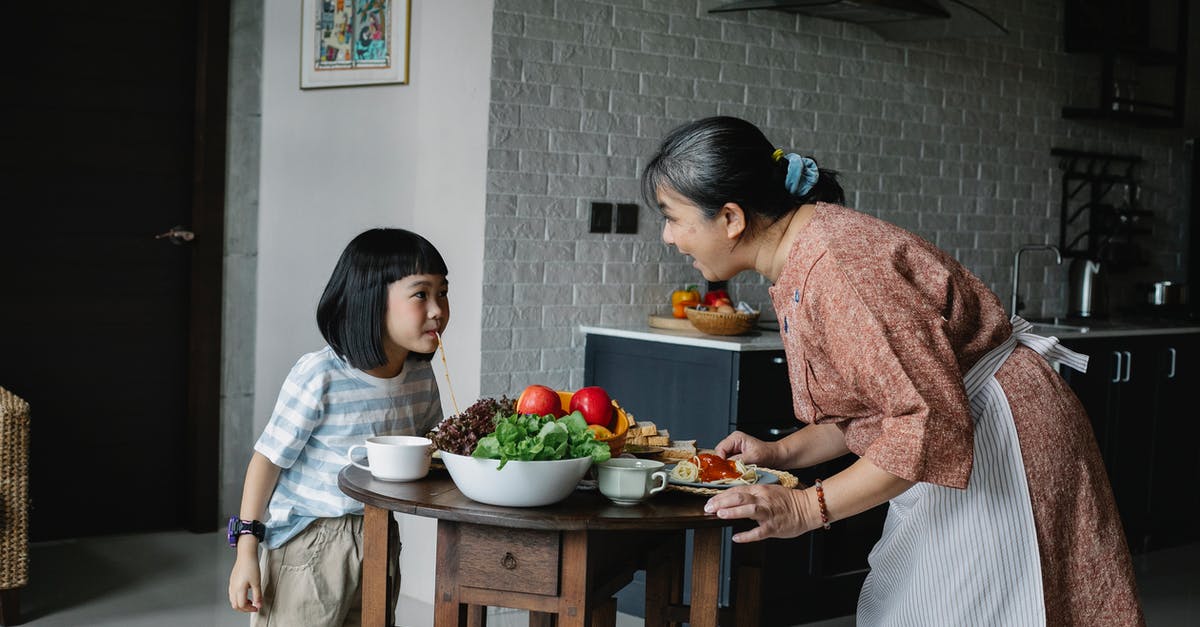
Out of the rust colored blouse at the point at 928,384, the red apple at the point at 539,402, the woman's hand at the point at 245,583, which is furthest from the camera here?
the woman's hand at the point at 245,583

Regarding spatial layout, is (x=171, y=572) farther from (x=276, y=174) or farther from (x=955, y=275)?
(x=955, y=275)

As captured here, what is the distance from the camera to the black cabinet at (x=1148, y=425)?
4812 mm

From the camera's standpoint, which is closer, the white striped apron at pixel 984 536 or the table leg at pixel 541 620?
the white striped apron at pixel 984 536

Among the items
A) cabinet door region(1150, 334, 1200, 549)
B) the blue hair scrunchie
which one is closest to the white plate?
the blue hair scrunchie

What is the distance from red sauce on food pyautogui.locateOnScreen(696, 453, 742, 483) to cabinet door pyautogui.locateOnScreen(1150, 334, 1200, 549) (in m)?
3.70

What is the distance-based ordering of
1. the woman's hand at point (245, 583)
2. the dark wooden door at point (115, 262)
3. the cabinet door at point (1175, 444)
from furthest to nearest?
the cabinet door at point (1175, 444) < the dark wooden door at point (115, 262) < the woman's hand at point (245, 583)

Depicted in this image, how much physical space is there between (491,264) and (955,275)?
2.18 m

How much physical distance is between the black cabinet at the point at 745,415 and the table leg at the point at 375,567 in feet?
6.00

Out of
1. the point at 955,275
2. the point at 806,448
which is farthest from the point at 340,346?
the point at 955,275

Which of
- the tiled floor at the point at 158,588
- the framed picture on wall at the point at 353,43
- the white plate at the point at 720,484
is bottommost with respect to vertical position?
the tiled floor at the point at 158,588

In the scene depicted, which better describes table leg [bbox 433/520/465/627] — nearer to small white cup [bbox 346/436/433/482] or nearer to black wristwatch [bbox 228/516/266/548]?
small white cup [bbox 346/436/433/482]

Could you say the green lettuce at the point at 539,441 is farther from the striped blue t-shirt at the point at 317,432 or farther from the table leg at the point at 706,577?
the striped blue t-shirt at the point at 317,432

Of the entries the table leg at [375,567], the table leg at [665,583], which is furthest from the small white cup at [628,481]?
the table leg at [665,583]

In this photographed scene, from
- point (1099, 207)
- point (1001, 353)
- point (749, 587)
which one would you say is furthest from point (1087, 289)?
point (1001, 353)
